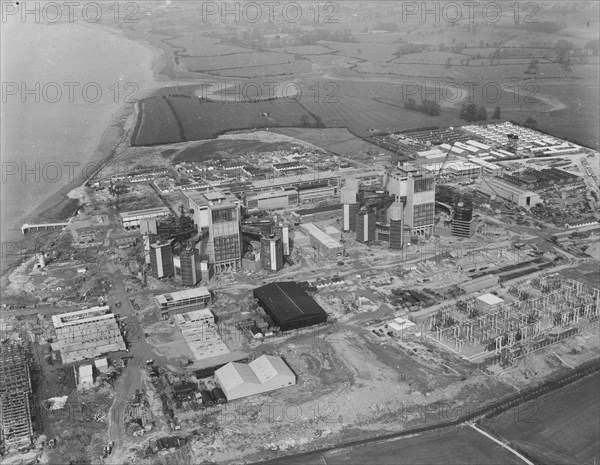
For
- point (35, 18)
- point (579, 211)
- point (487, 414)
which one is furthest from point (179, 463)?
point (35, 18)

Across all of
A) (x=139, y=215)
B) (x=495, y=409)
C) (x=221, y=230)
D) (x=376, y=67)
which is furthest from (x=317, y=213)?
(x=376, y=67)

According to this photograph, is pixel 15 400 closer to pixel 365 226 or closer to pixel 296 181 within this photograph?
pixel 365 226

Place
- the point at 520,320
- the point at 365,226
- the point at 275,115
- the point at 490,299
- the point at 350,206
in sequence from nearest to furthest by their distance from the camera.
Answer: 1. the point at 520,320
2. the point at 490,299
3. the point at 365,226
4. the point at 350,206
5. the point at 275,115

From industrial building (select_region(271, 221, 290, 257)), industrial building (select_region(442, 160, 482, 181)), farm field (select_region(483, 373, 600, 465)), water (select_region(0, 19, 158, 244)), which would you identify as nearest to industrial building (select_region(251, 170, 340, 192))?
industrial building (select_region(442, 160, 482, 181))

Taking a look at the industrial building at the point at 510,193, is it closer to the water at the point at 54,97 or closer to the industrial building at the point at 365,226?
the industrial building at the point at 365,226

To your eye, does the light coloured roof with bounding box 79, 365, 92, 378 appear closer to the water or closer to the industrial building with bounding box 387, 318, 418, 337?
the industrial building with bounding box 387, 318, 418, 337

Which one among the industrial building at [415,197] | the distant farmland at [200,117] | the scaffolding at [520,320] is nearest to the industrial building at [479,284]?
the scaffolding at [520,320]
